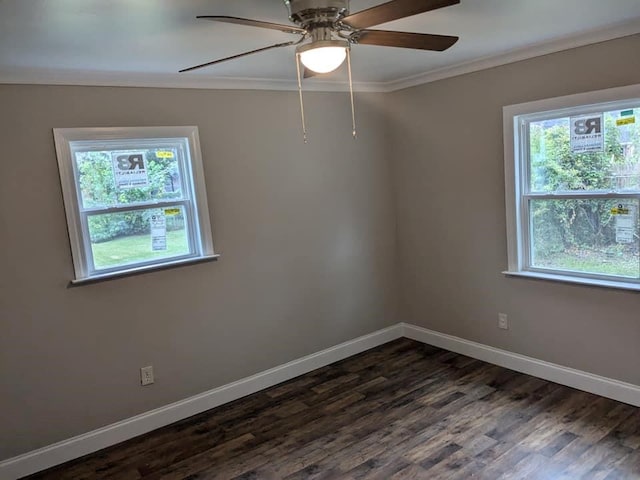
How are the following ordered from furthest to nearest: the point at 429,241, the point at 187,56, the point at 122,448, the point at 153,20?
1. the point at 429,241
2. the point at 122,448
3. the point at 187,56
4. the point at 153,20

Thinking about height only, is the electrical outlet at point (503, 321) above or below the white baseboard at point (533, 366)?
above

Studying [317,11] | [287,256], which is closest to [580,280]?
[287,256]

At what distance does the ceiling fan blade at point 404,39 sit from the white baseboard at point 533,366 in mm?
2458

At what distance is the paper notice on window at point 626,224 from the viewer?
2.96 m

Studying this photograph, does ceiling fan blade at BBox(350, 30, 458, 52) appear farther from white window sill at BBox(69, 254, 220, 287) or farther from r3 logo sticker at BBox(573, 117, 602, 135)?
white window sill at BBox(69, 254, 220, 287)

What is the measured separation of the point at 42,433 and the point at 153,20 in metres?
2.44

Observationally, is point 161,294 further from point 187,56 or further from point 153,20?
point 153,20

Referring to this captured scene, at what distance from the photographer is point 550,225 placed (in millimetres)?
3383

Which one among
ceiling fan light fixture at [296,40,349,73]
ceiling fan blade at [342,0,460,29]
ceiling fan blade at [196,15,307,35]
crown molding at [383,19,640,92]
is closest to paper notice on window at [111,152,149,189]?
ceiling fan blade at [196,15,307,35]

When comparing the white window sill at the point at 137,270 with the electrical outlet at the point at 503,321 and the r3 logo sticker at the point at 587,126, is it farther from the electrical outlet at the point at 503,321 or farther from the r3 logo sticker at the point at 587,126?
the r3 logo sticker at the point at 587,126

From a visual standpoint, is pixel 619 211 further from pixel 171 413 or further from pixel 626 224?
pixel 171 413

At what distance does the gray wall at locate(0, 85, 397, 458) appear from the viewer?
9.09 ft

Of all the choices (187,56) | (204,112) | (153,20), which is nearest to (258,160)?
(204,112)

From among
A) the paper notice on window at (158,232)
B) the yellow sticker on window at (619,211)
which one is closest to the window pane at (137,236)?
the paper notice on window at (158,232)
